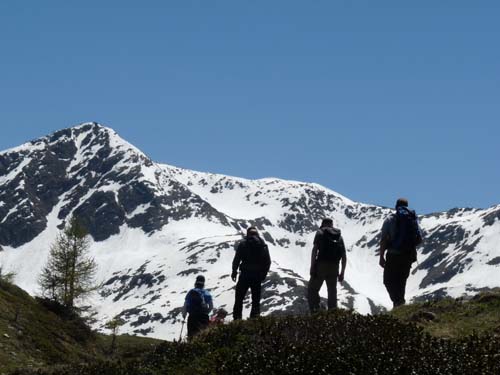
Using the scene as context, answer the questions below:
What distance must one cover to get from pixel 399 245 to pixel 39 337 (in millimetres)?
15043

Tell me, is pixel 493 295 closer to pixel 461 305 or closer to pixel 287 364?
pixel 461 305

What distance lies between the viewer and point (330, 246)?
19312 millimetres

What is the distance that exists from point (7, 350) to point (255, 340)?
12384 millimetres

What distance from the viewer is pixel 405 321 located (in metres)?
15.6

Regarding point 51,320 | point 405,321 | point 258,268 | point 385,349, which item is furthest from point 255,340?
point 51,320

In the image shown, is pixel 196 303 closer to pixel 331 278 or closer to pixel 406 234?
pixel 331 278

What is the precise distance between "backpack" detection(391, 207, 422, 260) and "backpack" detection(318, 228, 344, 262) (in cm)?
151

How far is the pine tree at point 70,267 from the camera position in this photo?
53406mm

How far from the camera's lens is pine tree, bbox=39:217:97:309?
5341cm

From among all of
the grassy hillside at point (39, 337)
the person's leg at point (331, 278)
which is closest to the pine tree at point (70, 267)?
the grassy hillside at point (39, 337)

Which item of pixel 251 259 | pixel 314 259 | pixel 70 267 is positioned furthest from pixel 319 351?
pixel 70 267

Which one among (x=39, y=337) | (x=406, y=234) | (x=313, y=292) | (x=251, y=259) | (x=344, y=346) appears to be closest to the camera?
(x=344, y=346)

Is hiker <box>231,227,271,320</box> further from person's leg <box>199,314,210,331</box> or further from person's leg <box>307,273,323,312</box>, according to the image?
person's leg <box>307,273,323,312</box>

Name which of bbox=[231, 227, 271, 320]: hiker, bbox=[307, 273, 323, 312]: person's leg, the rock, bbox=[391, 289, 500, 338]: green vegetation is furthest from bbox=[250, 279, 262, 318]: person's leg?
the rock
